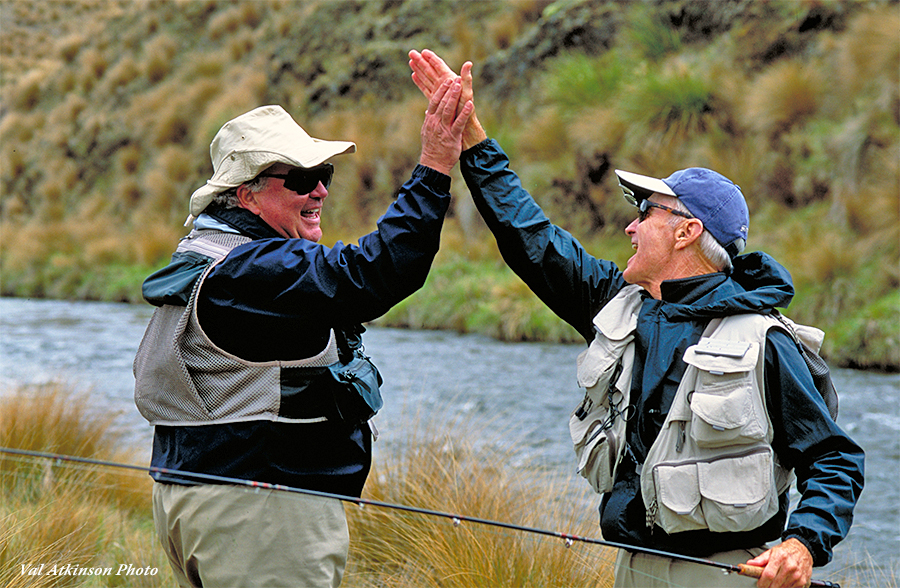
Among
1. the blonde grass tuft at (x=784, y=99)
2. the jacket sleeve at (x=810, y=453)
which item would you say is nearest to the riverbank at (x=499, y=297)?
the blonde grass tuft at (x=784, y=99)

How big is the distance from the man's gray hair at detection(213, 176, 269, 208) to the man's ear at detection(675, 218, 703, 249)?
114 cm

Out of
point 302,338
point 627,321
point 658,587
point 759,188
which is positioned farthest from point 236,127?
point 759,188

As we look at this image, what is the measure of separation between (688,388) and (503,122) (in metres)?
14.9

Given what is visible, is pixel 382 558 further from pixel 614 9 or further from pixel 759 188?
pixel 614 9

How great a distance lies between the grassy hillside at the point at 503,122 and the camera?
10414mm

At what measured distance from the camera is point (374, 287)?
77.8 inches

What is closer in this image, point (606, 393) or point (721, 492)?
point (721, 492)

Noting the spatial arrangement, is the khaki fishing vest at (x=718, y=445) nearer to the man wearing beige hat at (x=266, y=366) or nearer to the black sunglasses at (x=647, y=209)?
the black sunglasses at (x=647, y=209)

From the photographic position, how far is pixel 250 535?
2104 mm

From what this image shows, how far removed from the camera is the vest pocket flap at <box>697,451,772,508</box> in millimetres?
1933

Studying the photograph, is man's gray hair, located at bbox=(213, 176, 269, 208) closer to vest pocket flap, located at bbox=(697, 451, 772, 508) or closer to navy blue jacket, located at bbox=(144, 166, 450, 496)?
navy blue jacket, located at bbox=(144, 166, 450, 496)

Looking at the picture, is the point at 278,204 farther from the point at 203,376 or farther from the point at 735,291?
the point at 735,291

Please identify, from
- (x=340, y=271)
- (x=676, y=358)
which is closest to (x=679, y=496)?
(x=676, y=358)

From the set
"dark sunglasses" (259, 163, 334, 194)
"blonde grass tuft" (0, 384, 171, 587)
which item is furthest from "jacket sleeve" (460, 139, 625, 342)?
"blonde grass tuft" (0, 384, 171, 587)
